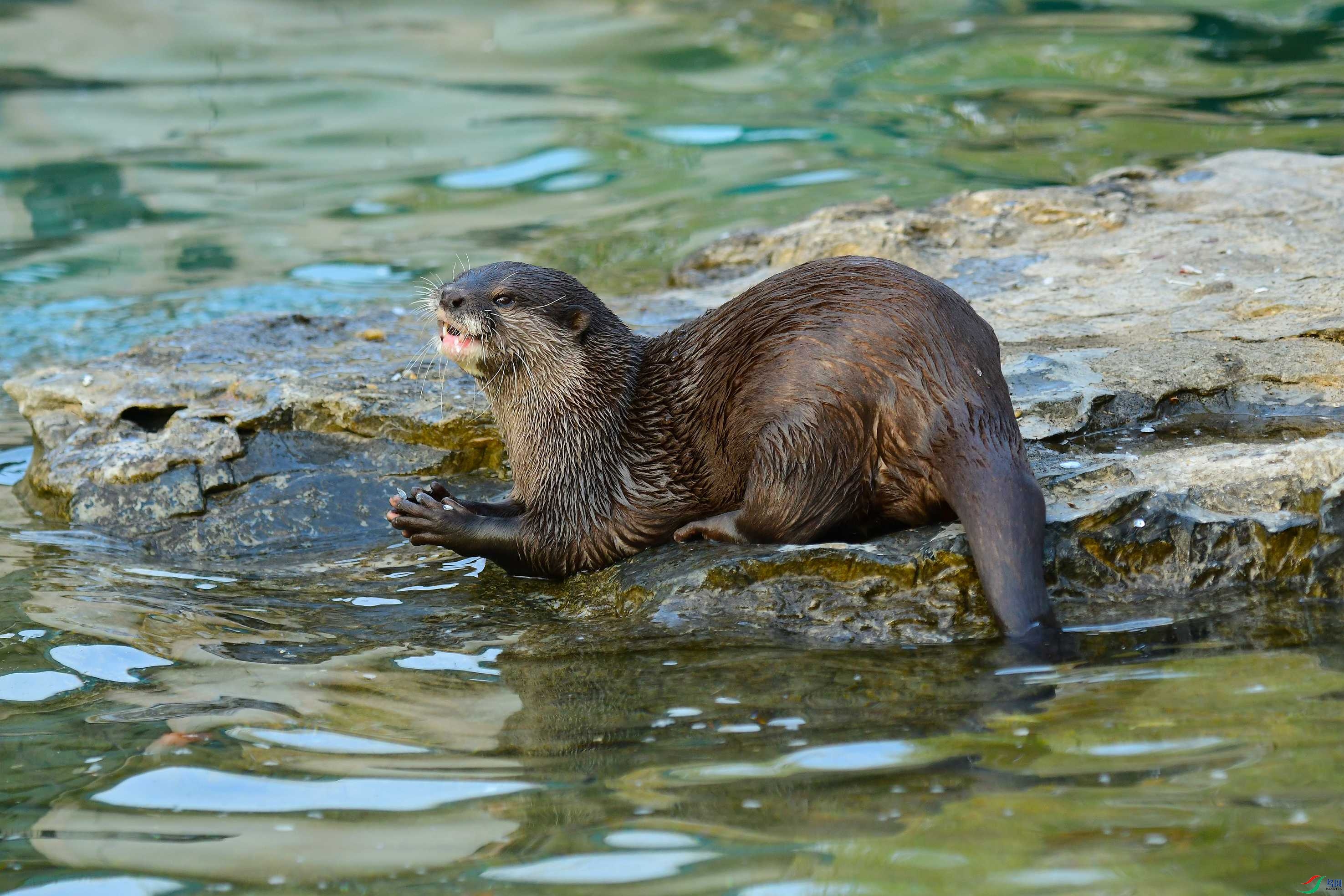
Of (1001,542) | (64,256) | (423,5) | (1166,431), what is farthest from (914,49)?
(1001,542)

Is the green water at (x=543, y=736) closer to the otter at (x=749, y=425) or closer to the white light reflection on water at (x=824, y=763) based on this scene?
the white light reflection on water at (x=824, y=763)

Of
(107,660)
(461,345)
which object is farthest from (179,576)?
(461,345)

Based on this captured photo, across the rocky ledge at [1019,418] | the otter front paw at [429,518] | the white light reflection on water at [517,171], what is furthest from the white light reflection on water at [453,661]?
the white light reflection on water at [517,171]

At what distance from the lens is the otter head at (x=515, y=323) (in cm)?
359

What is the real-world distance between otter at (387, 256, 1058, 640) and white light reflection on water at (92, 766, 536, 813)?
1120 millimetres

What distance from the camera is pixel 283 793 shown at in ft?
7.37

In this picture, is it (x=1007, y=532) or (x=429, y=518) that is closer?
(x=1007, y=532)

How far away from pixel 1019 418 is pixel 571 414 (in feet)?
3.83

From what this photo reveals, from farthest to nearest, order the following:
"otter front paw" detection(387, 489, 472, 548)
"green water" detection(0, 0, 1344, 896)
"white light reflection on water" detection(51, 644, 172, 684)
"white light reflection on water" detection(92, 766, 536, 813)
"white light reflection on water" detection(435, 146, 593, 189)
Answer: "white light reflection on water" detection(435, 146, 593, 189), "otter front paw" detection(387, 489, 472, 548), "white light reflection on water" detection(51, 644, 172, 684), "white light reflection on water" detection(92, 766, 536, 813), "green water" detection(0, 0, 1344, 896)

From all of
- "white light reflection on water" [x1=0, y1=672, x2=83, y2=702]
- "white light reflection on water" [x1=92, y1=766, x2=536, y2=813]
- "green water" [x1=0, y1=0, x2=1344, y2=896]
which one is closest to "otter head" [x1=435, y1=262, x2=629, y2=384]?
"green water" [x1=0, y1=0, x2=1344, y2=896]

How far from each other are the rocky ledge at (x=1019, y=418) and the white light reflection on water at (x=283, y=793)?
89cm

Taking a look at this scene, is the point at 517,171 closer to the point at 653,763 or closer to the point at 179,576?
the point at 179,576

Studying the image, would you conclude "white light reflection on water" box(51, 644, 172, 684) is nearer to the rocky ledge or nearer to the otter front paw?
the otter front paw

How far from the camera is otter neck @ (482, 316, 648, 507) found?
3.59 metres
